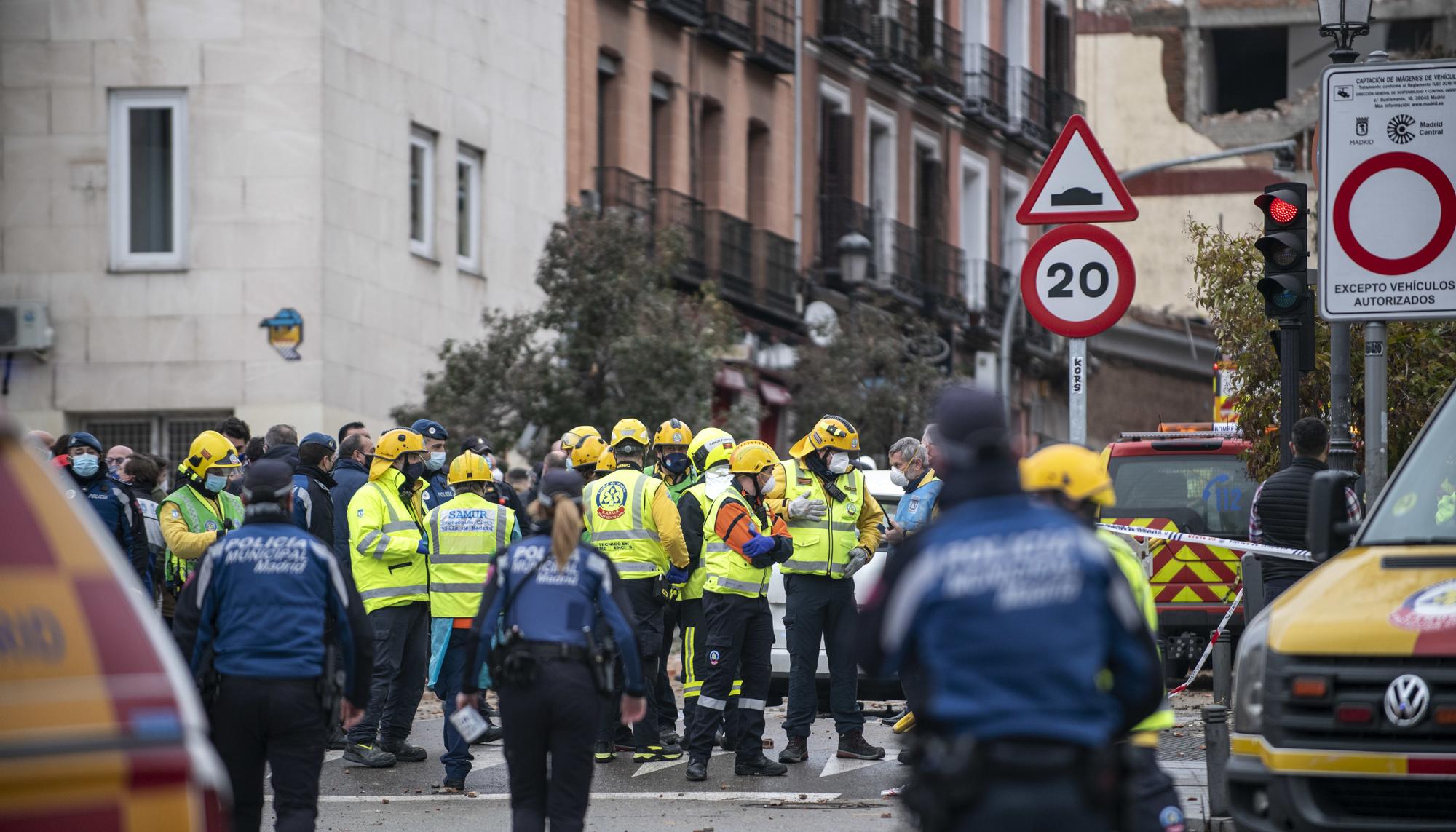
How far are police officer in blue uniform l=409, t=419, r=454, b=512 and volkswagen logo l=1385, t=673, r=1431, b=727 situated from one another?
27.9 feet

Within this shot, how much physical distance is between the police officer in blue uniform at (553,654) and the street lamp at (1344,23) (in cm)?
527

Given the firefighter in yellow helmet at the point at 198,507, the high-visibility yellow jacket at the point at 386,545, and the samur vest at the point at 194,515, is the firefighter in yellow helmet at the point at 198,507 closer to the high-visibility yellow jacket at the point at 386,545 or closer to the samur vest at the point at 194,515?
the samur vest at the point at 194,515

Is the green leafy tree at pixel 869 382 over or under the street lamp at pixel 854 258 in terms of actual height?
under

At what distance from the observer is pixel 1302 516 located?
13430 mm

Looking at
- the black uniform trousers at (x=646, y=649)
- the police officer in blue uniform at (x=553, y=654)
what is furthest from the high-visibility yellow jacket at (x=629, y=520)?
the police officer in blue uniform at (x=553, y=654)

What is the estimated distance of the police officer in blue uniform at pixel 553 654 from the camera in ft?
31.6

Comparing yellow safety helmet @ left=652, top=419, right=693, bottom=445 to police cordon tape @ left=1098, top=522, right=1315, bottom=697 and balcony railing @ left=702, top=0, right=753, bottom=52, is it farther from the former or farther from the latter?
balcony railing @ left=702, top=0, right=753, bottom=52

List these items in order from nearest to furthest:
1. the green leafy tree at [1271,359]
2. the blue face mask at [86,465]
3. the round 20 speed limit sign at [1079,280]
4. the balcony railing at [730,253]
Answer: the round 20 speed limit sign at [1079,280]
the blue face mask at [86,465]
the green leafy tree at [1271,359]
the balcony railing at [730,253]

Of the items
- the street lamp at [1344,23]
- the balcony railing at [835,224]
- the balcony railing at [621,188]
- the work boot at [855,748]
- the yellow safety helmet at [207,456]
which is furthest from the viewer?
the balcony railing at [835,224]

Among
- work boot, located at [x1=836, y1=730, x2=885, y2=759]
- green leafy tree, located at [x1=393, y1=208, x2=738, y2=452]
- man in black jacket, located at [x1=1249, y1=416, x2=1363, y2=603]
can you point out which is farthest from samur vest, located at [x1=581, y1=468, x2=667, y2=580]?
green leafy tree, located at [x1=393, y1=208, x2=738, y2=452]

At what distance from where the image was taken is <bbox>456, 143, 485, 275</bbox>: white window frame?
29422 mm

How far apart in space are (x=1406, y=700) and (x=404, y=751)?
7.89 m

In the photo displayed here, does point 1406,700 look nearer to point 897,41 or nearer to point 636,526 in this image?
point 636,526

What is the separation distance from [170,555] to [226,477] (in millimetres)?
597
